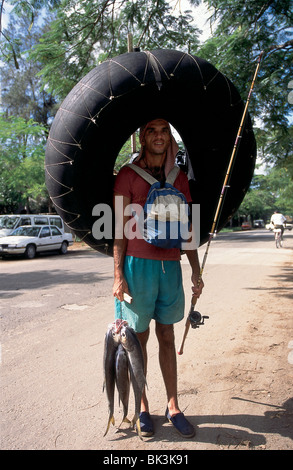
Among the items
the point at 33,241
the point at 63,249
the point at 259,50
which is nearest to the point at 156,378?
the point at 259,50

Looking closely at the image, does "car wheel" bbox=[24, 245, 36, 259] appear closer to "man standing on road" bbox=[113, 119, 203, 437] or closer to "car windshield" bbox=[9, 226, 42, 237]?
"car windshield" bbox=[9, 226, 42, 237]

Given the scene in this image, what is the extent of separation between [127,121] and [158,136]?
250 mm

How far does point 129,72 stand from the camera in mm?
2287

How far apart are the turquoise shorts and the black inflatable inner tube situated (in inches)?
15.9

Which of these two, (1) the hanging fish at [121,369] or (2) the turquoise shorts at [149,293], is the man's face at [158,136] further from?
(1) the hanging fish at [121,369]

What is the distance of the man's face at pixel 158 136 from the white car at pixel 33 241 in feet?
42.3

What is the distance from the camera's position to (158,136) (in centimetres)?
251

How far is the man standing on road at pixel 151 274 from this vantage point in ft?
7.82

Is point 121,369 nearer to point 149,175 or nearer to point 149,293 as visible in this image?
point 149,293

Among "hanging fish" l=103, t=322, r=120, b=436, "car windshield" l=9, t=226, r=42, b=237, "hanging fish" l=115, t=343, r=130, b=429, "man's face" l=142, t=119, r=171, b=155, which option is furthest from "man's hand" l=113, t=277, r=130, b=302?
"car windshield" l=9, t=226, r=42, b=237

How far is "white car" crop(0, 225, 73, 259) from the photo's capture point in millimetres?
14398

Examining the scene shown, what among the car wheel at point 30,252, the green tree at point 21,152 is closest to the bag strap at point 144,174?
the car wheel at point 30,252

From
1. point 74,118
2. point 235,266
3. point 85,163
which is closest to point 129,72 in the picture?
point 74,118

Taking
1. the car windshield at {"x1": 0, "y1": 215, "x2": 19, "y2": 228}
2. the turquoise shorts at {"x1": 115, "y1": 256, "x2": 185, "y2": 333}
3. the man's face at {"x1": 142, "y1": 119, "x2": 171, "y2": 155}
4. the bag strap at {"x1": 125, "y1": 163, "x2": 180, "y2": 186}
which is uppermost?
the man's face at {"x1": 142, "y1": 119, "x2": 171, "y2": 155}
